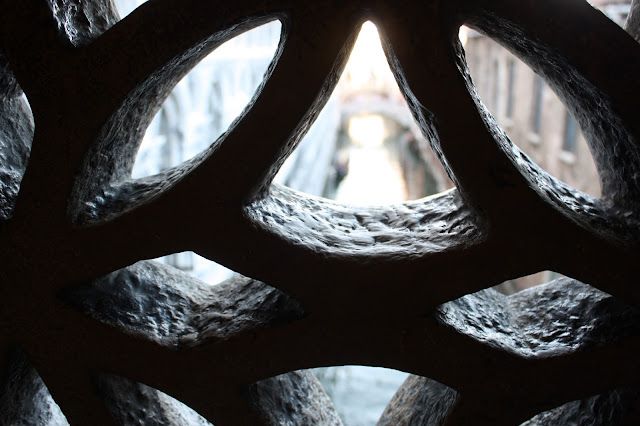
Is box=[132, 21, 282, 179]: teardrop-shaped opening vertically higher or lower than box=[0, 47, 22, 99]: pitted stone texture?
higher

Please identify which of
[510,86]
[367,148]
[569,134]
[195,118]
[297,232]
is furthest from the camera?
[367,148]

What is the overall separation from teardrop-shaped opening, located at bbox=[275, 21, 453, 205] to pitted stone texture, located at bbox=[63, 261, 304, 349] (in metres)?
2.55

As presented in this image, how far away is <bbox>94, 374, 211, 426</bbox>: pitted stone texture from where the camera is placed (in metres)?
0.54

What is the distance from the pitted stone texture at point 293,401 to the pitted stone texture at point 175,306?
6 cm

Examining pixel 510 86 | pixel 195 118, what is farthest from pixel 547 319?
pixel 510 86

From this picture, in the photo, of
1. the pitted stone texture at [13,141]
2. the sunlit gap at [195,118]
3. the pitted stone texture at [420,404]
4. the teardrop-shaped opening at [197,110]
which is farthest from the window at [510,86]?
the pitted stone texture at [13,141]

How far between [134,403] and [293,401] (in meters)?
0.13

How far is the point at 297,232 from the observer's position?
1.55 feet

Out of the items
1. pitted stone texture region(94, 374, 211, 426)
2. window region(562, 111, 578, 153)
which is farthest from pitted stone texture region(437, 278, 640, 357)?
window region(562, 111, 578, 153)

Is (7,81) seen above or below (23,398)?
above

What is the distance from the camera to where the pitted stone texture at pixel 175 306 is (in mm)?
501

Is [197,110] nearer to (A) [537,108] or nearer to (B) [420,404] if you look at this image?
(B) [420,404]

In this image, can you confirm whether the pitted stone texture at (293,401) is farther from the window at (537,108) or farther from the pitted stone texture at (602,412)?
the window at (537,108)

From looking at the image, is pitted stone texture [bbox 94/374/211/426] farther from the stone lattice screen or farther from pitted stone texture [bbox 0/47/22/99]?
pitted stone texture [bbox 0/47/22/99]
